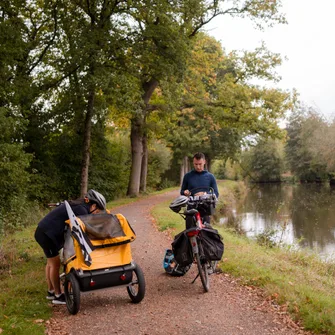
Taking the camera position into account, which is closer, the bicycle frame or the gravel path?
the gravel path

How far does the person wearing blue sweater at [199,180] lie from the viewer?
255 inches

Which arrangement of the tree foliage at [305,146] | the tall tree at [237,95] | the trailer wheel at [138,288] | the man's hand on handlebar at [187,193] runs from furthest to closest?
the tree foliage at [305,146] < the tall tree at [237,95] < the man's hand on handlebar at [187,193] < the trailer wheel at [138,288]

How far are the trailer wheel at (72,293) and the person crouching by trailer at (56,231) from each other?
305 millimetres

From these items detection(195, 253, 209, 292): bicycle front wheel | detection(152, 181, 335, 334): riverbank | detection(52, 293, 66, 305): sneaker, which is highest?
detection(195, 253, 209, 292): bicycle front wheel

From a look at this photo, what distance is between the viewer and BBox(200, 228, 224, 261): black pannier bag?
5836mm

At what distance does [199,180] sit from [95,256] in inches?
95.2

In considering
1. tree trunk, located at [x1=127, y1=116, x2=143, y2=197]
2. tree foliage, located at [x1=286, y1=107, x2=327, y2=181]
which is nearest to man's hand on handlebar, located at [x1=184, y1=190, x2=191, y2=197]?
tree trunk, located at [x1=127, y1=116, x2=143, y2=197]

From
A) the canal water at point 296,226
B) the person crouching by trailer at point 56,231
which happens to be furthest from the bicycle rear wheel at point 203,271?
the canal water at point 296,226

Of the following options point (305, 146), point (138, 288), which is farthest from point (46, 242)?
point (305, 146)

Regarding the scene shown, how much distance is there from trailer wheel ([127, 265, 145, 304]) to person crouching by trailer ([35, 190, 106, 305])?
37.6 inches

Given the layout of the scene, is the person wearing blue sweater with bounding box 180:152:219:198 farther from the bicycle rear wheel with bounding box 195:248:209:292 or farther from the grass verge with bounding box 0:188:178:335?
the grass verge with bounding box 0:188:178:335

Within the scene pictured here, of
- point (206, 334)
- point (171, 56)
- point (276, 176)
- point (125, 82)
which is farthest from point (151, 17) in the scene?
point (276, 176)

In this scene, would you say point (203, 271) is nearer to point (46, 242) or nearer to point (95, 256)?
point (95, 256)

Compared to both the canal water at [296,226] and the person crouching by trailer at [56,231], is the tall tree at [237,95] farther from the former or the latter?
the person crouching by trailer at [56,231]
